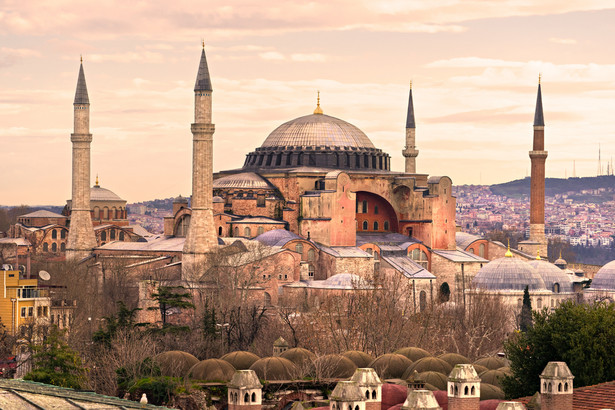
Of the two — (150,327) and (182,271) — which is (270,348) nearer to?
(150,327)

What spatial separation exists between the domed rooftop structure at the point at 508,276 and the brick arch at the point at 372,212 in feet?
20.1

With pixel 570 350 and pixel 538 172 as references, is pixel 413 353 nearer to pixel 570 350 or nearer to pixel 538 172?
pixel 570 350

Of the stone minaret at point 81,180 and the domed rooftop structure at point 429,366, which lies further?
the stone minaret at point 81,180

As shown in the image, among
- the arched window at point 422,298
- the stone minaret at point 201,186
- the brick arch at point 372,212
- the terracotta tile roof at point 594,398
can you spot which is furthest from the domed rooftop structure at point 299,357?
the brick arch at point 372,212

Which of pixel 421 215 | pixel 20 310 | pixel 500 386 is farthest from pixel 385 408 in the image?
Answer: pixel 421 215

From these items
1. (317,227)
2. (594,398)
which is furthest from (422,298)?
(594,398)

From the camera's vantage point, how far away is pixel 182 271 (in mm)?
54750

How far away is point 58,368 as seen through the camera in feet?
99.7

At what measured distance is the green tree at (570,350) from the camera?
26.8 metres

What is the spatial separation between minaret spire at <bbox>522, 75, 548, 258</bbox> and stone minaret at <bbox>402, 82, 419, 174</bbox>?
5573 mm

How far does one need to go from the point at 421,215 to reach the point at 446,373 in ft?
108

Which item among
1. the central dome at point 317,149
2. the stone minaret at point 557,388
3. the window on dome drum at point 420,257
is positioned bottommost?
the stone minaret at point 557,388

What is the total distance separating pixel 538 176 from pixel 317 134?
1153 centimetres

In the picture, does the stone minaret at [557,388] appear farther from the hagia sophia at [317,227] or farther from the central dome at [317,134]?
the central dome at [317,134]
